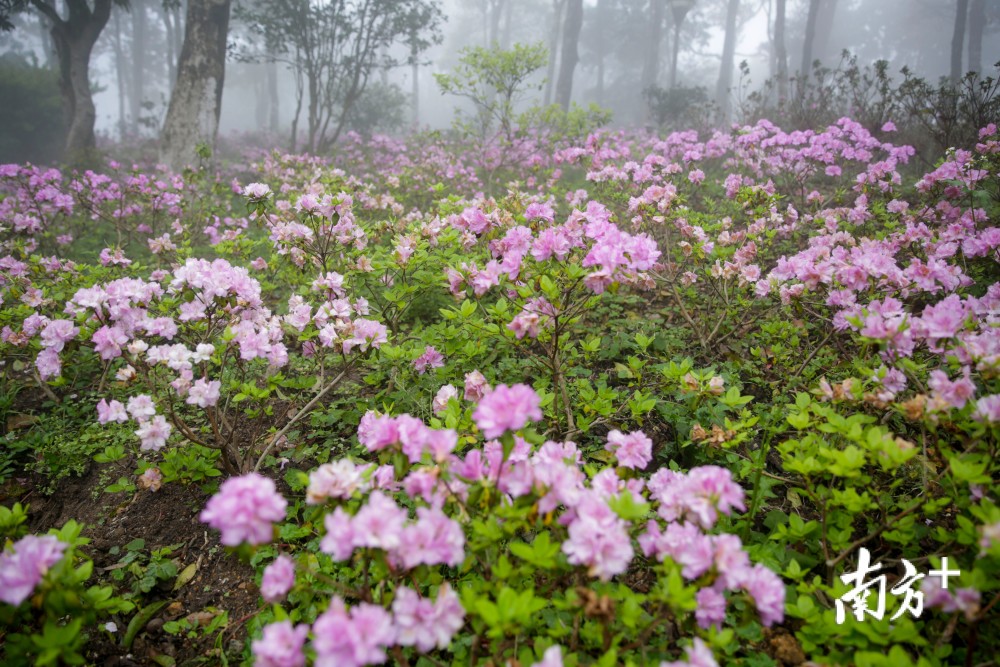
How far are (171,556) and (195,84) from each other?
8.90 meters

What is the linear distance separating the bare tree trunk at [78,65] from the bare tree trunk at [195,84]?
328 cm

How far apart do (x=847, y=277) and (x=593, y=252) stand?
1255 millimetres

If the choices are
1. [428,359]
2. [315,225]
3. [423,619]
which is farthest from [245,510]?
[315,225]

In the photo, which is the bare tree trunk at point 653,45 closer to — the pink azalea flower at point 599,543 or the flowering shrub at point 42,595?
the pink azalea flower at point 599,543

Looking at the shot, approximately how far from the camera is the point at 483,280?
7.23 feet

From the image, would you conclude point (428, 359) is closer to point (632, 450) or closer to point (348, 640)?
point (632, 450)

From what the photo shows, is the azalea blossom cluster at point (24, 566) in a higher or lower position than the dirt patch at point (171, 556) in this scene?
higher

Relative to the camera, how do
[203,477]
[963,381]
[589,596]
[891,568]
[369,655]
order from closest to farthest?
1. [369,655]
2. [589,596]
3. [963,381]
4. [891,568]
5. [203,477]

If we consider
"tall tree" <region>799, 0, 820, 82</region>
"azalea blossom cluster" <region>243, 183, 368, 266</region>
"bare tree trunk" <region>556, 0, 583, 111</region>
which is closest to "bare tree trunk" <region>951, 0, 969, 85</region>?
"tall tree" <region>799, 0, 820, 82</region>

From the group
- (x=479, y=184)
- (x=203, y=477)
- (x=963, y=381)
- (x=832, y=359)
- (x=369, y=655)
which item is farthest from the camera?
(x=479, y=184)

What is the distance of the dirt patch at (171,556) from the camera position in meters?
1.85

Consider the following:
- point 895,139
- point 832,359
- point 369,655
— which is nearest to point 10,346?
point 369,655

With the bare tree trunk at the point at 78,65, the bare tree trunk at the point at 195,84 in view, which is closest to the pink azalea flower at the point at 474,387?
the bare tree trunk at the point at 195,84

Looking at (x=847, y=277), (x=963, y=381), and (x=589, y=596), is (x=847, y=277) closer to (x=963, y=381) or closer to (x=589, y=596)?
(x=963, y=381)
